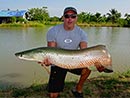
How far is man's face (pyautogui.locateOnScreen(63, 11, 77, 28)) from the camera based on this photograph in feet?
12.4

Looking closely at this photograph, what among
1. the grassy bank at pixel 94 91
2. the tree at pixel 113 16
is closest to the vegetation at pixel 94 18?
the tree at pixel 113 16

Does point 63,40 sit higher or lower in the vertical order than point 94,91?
higher

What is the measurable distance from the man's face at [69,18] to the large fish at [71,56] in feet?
1.94

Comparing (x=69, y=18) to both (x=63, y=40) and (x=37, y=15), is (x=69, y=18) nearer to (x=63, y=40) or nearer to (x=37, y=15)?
(x=63, y=40)

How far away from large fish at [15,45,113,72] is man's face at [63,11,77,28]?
592mm

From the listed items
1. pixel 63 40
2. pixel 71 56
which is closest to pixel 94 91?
pixel 63 40

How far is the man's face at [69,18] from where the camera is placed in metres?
3.79

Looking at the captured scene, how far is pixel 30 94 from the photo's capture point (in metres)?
4.49

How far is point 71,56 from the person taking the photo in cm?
340

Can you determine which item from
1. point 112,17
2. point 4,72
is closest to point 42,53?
point 4,72

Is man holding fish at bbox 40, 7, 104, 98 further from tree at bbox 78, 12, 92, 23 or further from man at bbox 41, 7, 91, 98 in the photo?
tree at bbox 78, 12, 92, 23

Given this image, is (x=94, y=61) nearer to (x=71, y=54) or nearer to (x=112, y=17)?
(x=71, y=54)

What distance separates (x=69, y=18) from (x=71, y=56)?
0.69m

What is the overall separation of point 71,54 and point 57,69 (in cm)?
65
